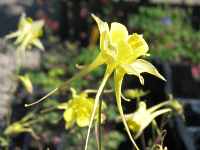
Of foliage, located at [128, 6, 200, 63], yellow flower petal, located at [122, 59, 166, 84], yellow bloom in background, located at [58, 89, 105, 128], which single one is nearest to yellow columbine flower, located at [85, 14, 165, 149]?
yellow flower petal, located at [122, 59, 166, 84]

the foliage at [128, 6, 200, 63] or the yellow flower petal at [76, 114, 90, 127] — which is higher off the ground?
the foliage at [128, 6, 200, 63]

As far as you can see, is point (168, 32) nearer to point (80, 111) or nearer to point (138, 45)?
point (80, 111)

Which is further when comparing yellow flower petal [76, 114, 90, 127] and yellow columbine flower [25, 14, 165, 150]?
yellow flower petal [76, 114, 90, 127]

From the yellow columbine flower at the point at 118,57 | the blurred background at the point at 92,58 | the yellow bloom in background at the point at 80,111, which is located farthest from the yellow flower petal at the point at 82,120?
the blurred background at the point at 92,58

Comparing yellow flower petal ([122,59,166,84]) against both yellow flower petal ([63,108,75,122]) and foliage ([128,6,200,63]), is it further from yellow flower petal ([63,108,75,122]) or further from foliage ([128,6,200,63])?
foliage ([128,6,200,63])

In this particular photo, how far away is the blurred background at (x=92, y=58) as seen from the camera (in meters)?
4.73

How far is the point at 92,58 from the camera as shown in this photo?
242 inches

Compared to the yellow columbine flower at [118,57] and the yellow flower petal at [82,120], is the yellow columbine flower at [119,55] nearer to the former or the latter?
the yellow columbine flower at [118,57]

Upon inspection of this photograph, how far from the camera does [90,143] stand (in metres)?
4.54

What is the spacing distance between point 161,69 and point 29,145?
1641 millimetres

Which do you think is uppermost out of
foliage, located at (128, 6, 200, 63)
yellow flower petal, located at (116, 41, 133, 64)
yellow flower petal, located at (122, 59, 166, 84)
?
foliage, located at (128, 6, 200, 63)

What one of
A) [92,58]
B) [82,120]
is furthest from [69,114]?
[92,58]

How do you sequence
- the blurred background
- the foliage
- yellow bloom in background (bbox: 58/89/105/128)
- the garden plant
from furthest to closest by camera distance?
the foliage, the blurred background, yellow bloom in background (bbox: 58/89/105/128), the garden plant

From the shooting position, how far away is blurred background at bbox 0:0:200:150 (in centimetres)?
473
